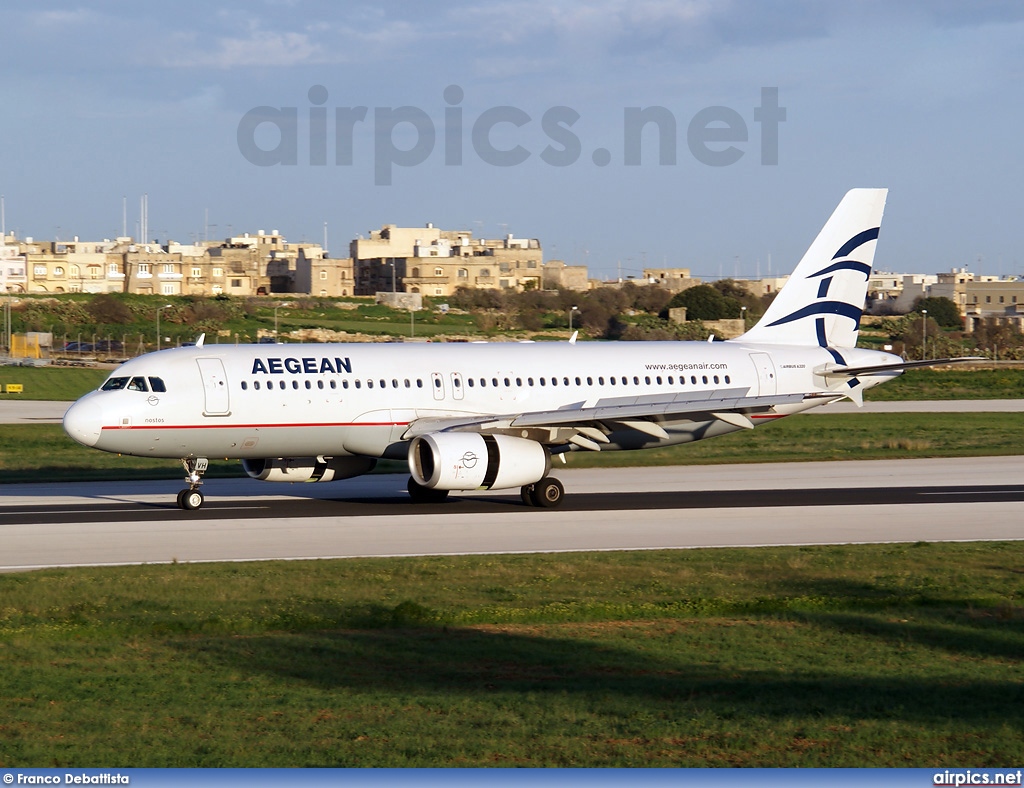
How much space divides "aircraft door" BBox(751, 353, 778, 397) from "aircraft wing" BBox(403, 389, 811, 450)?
→ 3.24m

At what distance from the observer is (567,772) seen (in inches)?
332

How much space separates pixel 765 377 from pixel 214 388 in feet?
53.0

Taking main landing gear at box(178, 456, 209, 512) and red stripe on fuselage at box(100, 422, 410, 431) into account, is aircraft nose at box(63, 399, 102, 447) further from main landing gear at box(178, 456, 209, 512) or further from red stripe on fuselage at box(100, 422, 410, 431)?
main landing gear at box(178, 456, 209, 512)

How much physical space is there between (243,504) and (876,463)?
21765 millimetres

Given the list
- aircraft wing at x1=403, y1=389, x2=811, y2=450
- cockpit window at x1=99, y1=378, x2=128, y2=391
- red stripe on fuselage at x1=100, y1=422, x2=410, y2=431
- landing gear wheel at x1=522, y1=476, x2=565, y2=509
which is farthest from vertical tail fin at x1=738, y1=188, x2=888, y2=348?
cockpit window at x1=99, y1=378, x2=128, y2=391

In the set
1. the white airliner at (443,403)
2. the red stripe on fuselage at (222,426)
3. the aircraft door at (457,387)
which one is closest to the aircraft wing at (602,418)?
the white airliner at (443,403)

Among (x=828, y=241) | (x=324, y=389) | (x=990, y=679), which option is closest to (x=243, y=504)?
(x=324, y=389)

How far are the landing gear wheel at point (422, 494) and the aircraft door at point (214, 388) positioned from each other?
533 centimetres

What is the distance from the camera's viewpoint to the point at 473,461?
30469mm

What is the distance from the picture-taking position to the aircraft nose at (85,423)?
3003 centimetres

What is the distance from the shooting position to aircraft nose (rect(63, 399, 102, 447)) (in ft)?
98.5

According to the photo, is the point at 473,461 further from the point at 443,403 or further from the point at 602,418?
the point at 602,418

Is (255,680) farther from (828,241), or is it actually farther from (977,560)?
(828,241)
